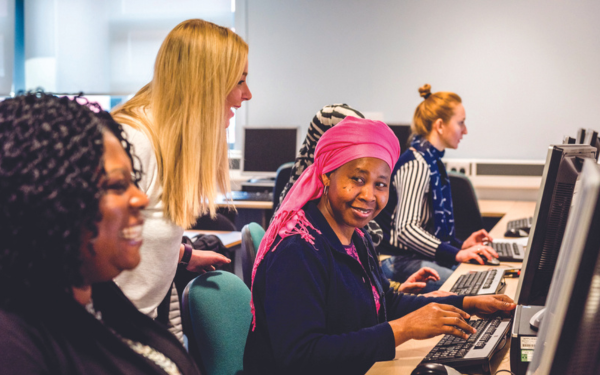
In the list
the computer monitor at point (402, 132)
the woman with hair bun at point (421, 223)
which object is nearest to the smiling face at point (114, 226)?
the woman with hair bun at point (421, 223)

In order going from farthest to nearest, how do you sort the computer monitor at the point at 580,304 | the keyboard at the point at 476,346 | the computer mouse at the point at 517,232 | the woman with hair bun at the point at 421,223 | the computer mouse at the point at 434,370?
the computer mouse at the point at 517,232 < the woman with hair bun at the point at 421,223 < the keyboard at the point at 476,346 < the computer mouse at the point at 434,370 < the computer monitor at the point at 580,304

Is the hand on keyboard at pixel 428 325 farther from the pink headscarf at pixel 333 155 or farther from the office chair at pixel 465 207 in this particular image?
the office chair at pixel 465 207

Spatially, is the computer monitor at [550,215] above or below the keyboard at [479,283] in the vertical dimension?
above

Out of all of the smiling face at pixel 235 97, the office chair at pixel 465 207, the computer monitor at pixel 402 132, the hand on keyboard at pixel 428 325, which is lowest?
the office chair at pixel 465 207

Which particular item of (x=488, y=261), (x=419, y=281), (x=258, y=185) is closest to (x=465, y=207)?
(x=488, y=261)

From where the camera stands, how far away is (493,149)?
4.32 metres

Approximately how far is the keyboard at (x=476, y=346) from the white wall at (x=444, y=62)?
315 cm

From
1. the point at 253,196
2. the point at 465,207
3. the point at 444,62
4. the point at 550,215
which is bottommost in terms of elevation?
the point at 253,196

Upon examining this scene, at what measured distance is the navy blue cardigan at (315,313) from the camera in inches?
45.5

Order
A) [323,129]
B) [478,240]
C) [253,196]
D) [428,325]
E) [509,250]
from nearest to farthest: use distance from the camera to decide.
Answer: [428,325]
[323,129]
[509,250]
[478,240]
[253,196]

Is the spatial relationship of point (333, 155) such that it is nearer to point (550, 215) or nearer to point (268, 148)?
point (550, 215)

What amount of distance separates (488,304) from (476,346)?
275mm

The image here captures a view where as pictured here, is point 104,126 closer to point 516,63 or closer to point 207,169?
point 207,169

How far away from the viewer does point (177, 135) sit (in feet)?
4.92
